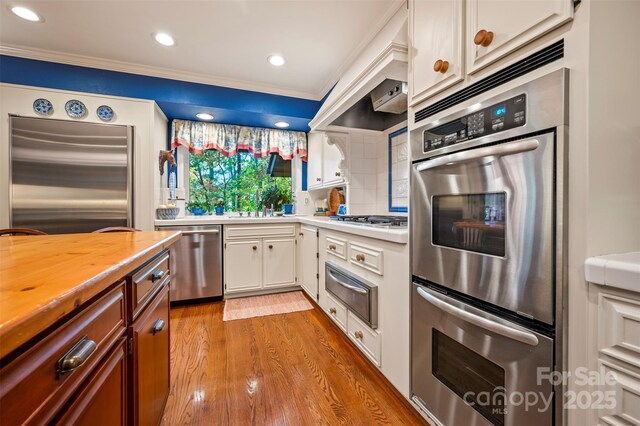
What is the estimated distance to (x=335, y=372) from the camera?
1.75m

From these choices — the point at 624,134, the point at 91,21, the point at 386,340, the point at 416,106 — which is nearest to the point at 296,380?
the point at 386,340

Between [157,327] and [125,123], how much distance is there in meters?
2.35

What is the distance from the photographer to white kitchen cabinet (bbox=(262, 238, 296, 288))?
3.16 m

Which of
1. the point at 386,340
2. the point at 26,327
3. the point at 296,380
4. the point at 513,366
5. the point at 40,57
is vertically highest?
the point at 40,57

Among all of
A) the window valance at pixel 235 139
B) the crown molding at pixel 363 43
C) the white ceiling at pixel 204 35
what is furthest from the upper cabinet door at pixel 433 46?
the window valance at pixel 235 139

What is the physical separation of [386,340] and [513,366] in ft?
2.46

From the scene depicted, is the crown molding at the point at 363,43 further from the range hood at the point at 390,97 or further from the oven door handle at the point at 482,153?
the oven door handle at the point at 482,153

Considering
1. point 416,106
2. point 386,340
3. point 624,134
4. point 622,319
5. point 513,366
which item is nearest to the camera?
point 622,319

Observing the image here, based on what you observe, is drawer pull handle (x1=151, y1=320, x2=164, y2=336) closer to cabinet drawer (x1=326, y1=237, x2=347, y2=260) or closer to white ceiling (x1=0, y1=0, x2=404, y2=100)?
cabinet drawer (x1=326, y1=237, x2=347, y2=260)

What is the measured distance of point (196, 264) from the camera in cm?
290

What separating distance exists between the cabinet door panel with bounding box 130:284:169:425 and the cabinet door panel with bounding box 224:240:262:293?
64.1 inches

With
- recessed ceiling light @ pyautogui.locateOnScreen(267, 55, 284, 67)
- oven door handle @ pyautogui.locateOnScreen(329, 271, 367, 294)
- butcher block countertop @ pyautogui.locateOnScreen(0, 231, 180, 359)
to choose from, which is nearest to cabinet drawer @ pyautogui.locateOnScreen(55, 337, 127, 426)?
butcher block countertop @ pyautogui.locateOnScreen(0, 231, 180, 359)

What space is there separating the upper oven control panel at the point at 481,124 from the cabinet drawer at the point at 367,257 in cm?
68

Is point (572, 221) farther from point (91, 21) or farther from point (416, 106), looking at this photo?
point (91, 21)
